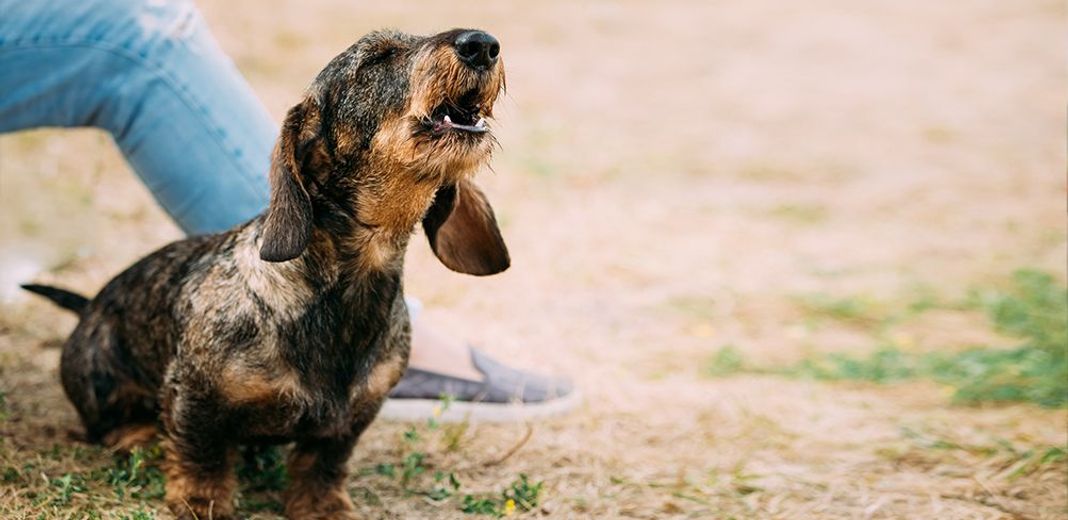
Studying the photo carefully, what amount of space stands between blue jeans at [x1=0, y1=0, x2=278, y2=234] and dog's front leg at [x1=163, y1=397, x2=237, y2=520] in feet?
2.73

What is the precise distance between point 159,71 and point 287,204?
964mm

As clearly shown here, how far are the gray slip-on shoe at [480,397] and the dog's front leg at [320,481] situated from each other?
70 centimetres

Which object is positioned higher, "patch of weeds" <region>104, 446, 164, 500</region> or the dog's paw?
the dog's paw

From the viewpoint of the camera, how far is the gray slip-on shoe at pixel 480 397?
14.2 ft

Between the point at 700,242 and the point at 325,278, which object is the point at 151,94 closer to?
the point at 325,278

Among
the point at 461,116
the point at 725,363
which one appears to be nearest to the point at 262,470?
the point at 461,116

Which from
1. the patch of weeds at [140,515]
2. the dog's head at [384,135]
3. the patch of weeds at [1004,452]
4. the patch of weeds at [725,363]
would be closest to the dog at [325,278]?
the dog's head at [384,135]

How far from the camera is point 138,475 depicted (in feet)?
12.0

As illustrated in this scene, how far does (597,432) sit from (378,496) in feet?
3.52

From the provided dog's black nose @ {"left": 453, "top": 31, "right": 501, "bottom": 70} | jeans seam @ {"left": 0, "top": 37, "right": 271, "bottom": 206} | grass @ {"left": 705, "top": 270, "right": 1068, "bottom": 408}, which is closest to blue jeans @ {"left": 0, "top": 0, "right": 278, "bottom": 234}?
jeans seam @ {"left": 0, "top": 37, "right": 271, "bottom": 206}

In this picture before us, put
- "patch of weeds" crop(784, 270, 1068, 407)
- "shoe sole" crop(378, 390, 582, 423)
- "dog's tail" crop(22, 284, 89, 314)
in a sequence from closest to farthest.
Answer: "dog's tail" crop(22, 284, 89, 314)
"shoe sole" crop(378, 390, 582, 423)
"patch of weeds" crop(784, 270, 1068, 407)

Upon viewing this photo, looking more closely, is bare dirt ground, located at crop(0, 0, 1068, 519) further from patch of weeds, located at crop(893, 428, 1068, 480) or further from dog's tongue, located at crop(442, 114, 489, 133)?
dog's tongue, located at crop(442, 114, 489, 133)

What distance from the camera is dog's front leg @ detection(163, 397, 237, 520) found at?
3311mm

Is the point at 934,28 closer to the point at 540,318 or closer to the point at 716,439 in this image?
the point at 540,318
